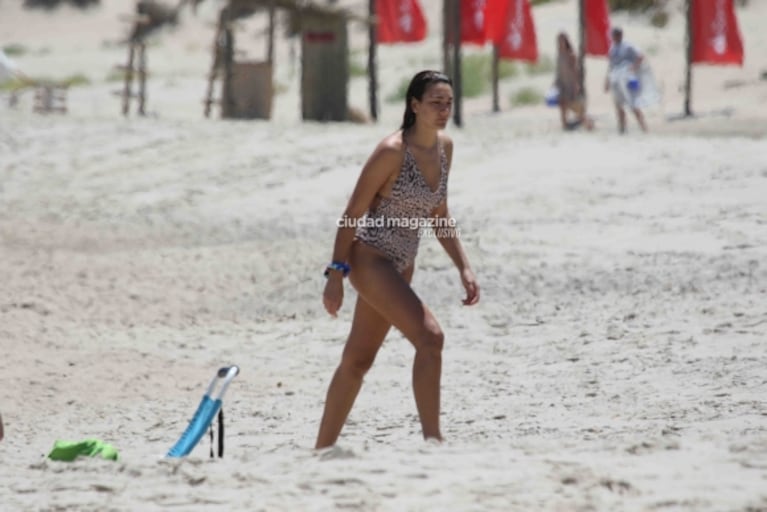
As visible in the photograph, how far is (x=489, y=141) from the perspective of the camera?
1538 cm

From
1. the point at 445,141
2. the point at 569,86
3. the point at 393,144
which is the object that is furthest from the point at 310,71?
the point at 393,144

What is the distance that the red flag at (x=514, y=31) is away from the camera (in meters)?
22.2

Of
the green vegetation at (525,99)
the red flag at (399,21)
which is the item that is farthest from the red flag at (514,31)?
the green vegetation at (525,99)

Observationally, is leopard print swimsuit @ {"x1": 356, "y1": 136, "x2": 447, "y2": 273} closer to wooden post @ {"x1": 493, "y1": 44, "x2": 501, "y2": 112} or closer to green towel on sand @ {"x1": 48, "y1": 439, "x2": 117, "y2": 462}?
green towel on sand @ {"x1": 48, "y1": 439, "x2": 117, "y2": 462}

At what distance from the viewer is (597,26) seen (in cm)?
2198

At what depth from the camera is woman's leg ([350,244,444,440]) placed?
17.1ft

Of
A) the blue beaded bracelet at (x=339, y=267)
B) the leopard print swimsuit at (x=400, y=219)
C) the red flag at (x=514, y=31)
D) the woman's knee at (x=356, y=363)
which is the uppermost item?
the red flag at (x=514, y=31)

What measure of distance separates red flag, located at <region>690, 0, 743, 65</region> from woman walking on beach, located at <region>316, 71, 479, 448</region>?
53.6 feet

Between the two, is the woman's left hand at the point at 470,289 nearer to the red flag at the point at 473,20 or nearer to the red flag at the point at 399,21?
the red flag at the point at 399,21

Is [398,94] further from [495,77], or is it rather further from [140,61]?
[140,61]

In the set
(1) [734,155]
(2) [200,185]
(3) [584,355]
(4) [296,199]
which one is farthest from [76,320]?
(1) [734,155]

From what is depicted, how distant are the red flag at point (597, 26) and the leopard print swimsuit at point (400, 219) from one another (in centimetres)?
1688

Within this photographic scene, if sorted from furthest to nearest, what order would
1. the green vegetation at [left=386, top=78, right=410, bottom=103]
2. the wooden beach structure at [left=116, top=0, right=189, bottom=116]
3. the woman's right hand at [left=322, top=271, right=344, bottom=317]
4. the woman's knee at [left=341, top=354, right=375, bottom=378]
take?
the green vegetation at [left=386, top=78, right=410, bottom=103]
the wooden beach structure at [left=116, top=0, right=189, bottom=116]
the woman's knee at [left=341, top=354, right=375, bottom=378]
the woman's right hand at [left=322, top=271, right=344, bottom=317]

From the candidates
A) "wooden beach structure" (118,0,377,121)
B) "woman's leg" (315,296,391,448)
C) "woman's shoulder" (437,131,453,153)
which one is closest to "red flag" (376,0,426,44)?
"wooden beach structure" (118,0,377,121)
